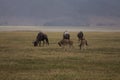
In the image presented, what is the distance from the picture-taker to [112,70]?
15852 millimetres

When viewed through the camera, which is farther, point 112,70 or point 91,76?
point 112,70

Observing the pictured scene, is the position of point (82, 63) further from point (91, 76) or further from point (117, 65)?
point (91, 76)

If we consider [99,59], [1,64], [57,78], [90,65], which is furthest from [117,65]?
[1,64]

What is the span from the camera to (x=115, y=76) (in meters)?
14.3

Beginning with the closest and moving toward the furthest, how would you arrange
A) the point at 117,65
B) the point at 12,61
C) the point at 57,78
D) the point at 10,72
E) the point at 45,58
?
the point at 57,78 < the point at 10,72 < the point at 117,65 < the point at 12,61 < the point at 45,58

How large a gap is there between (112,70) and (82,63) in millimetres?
2709

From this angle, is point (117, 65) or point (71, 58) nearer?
point (117, 65)

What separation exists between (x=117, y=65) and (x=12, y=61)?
555 centimetres

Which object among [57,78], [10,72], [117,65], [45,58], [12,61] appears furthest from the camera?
[45,58]

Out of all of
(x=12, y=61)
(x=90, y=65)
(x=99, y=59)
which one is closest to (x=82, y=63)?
(x=90, y=65)

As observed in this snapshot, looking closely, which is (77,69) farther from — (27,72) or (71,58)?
(71,58)

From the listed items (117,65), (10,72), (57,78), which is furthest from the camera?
(117,65)

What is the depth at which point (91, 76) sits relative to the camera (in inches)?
565

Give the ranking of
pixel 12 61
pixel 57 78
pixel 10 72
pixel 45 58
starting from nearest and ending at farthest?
pixel 57 78, pixel 10 72, pixel 12 61, pixel 45 58
